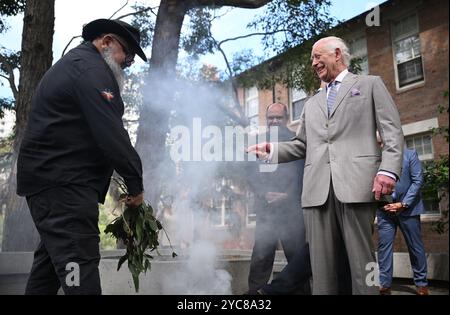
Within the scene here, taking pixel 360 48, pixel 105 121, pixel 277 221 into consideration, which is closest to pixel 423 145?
pixel 360 48

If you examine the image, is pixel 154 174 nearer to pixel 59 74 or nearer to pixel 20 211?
pixel 20 211

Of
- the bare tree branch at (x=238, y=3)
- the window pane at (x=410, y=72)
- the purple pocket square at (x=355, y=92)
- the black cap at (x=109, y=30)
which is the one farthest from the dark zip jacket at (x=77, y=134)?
the window pane at (x=410, y=72)

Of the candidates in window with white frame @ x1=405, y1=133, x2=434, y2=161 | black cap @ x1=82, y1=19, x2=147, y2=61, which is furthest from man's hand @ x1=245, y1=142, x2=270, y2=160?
window with white frame @ x1=405, y1=133, x2=434, y2=161

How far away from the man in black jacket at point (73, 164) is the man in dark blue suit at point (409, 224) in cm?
316

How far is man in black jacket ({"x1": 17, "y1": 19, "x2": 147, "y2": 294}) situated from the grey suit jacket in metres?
0.97

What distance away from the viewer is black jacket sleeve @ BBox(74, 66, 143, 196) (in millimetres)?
2080

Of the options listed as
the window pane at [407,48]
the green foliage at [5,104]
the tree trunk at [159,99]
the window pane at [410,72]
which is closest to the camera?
the tree trunk at [159,99]

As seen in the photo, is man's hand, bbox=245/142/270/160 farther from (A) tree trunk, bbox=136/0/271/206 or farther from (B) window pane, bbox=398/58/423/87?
(B) window pane, bbox=398/58/423/87

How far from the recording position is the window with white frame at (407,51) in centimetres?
1053

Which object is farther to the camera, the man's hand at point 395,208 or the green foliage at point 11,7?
the green foliage at point 11,7

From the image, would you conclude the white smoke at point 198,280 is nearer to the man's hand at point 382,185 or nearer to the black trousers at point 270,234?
the black trousers at point 270,234
